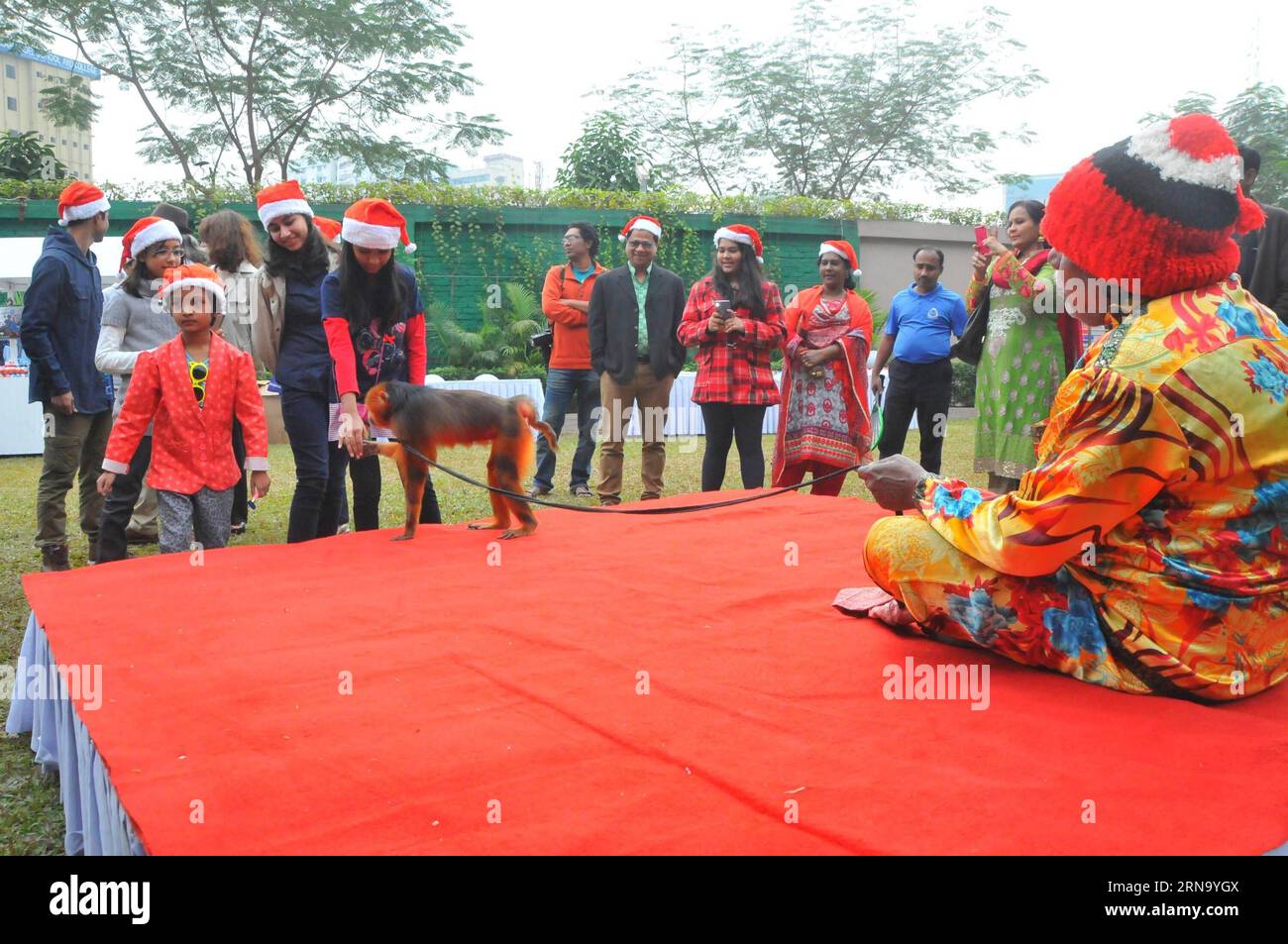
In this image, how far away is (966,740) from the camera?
8.02ft

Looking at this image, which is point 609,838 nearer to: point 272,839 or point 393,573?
point 272,839

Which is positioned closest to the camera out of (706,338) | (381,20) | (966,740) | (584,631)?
(966,740)

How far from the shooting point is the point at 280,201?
16.6 feet

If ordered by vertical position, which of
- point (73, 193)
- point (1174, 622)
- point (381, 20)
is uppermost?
point (381, 20)

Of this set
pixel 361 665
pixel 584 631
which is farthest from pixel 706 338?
pixel 361 665

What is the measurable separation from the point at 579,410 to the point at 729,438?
6.13ft

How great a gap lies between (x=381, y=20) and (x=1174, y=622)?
1980cm

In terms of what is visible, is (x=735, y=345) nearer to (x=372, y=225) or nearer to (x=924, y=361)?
(x=924, y=361)

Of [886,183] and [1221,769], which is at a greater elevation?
[886,183]

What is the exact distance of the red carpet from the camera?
2023 millimetres

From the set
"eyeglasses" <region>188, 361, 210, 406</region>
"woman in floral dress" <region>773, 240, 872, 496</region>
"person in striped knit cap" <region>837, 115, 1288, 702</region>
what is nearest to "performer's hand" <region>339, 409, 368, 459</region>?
"eyeglasses" <region>188, 361, 210, 406</region>

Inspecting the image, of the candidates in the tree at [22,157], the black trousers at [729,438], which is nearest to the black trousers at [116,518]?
the black trousers at [729,438]

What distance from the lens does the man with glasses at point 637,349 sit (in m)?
7.47

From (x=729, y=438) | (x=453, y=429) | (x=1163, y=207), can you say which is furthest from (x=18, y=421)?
(x=1163, y=207)
